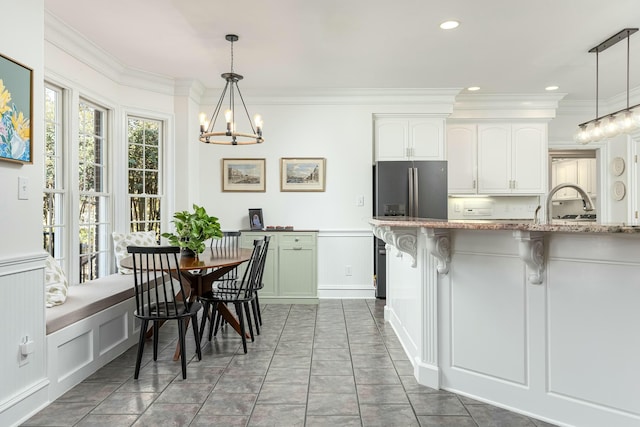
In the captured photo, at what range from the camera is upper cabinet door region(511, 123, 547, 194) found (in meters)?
5.54

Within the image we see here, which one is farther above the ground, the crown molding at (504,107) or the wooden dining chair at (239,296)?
the crown molding at (504,107)

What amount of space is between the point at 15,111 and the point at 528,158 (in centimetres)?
564

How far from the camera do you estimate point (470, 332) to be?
94.3 inches

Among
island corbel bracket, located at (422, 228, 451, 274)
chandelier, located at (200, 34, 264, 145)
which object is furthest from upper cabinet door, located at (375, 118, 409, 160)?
island corbel bracket, located at (422, 228, 451, 274)

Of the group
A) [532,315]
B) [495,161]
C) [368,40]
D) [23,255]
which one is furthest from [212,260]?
[495,161]

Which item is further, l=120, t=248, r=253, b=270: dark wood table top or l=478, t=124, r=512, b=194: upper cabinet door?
l=478, t=124, r=512, b=194: upper cabinet door

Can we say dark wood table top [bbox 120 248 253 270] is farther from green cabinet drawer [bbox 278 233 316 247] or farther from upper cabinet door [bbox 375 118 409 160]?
upper cabinet door [bbox 375 118 409 160]

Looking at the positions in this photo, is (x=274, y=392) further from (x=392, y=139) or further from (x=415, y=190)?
(x=392, y=139)

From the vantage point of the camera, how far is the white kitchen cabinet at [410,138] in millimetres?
5262

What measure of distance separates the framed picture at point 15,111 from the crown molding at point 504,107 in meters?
4.83

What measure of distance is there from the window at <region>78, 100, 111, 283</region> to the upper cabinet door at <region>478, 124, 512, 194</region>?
4681mm

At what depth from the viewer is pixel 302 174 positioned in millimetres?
5266

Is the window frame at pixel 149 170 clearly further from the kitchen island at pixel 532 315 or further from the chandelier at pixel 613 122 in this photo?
the chandelier at pixel 613 122

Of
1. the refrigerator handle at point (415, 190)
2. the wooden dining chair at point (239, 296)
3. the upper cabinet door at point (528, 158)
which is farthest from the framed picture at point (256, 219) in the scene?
the upper cabinet door at point (528, 158)
